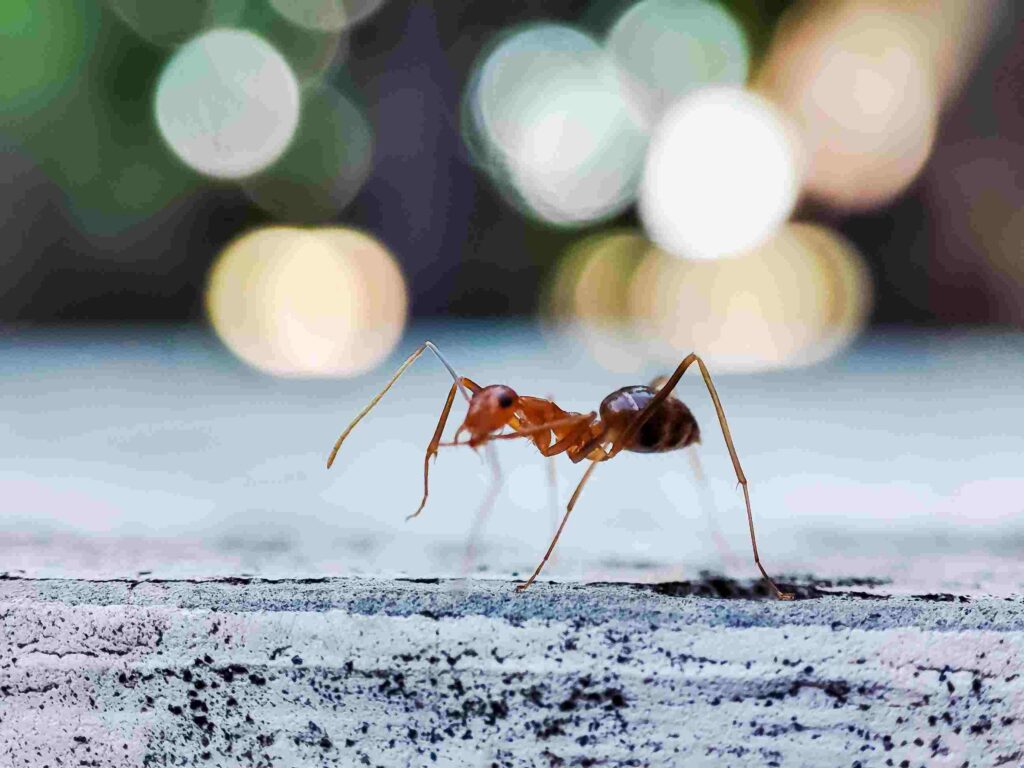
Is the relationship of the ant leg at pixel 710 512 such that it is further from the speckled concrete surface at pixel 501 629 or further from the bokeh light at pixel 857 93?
the bokeh light at pixel 857 93

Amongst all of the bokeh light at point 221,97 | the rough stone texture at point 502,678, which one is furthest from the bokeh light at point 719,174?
the rough stone texture at point 502,678

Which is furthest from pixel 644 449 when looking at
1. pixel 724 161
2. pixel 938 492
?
pixel 724 161

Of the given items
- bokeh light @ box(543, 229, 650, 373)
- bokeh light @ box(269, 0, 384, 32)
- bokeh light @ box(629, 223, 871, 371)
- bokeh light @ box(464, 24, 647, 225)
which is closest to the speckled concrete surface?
bokeh light @ box(629, 223, 871, 371)

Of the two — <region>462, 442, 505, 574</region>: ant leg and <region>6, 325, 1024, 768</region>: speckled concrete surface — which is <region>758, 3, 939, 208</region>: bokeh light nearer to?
<region>6, 325, 1024, 768</region>: speckled concrete surface

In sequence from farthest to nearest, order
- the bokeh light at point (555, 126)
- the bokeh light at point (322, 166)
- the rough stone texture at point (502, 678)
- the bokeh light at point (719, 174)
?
the bokeh light at point (719, 174) → the bokeh light at point (555, 126) → the bokeh light at point (322, 166) → the rough stone texture at point (502, 678)

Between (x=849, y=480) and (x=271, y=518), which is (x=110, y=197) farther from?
(x=849, y=480)

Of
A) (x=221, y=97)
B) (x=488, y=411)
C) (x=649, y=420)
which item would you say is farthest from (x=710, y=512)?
(x=221, y=97)

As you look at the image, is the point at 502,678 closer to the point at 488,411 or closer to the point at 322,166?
the point at 488,411
